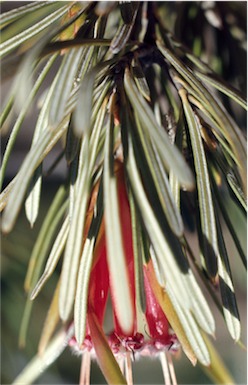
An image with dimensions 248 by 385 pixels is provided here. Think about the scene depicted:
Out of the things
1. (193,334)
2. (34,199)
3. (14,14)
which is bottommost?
(193,334)

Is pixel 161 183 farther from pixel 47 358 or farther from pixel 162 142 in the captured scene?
pixel 47 358

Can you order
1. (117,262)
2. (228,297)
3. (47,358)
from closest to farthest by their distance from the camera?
(117,262), (228,297), (47,358)

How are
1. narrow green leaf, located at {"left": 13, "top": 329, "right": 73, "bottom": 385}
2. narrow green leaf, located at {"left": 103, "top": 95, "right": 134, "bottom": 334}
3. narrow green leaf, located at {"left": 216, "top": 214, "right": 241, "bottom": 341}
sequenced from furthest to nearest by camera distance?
Result: narrow green leaf, located at {"left": 13, "top": 329, "right": 73, "bottom": 385} < narrow green leaf, located at {"left": 216, "top": 214, "right": 241, "bottom": 341} < narrow green leaf, located at {"left": 103, "top": 95, "right": 134, "bottom": 334}

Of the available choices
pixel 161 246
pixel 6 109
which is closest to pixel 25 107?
pixel 6 109

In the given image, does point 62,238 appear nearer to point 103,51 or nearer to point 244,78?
point 103,51

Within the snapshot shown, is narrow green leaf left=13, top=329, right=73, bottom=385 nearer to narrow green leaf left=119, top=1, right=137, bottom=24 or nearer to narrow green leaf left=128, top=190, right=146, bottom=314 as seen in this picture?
narrow green leaf left=128, top=190, right=146, bottom=314

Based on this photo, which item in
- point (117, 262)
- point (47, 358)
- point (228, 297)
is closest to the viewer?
point (117, 262)

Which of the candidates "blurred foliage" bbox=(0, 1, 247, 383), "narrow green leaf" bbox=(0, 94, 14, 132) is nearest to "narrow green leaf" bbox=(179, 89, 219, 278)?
"blurred foliage" bbox=(0, 1, 247, 383)
